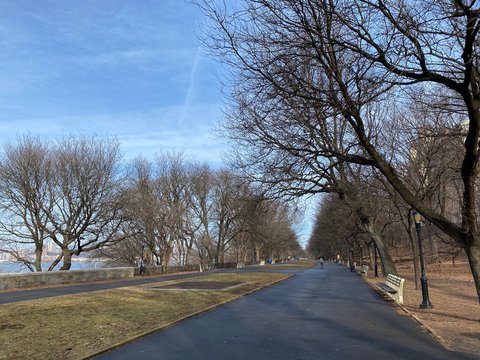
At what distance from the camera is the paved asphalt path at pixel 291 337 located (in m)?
7.78

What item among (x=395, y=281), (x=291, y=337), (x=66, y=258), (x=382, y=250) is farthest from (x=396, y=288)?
(x=66, y=258)

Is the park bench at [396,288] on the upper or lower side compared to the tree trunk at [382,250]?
lower

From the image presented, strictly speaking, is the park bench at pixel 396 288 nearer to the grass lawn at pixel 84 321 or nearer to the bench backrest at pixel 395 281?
the bench backrest at pixel 395 281

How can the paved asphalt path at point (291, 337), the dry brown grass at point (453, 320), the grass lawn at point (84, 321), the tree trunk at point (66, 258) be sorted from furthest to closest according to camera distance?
1. the tree trunk at point (66, 258)
2. the dry brown grass at point (453, 320)
3. the grass lawn at point (84, 321)
4. the paved asphalt path at point (291, 337)

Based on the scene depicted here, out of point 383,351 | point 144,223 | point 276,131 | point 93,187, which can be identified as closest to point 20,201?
point 93,187

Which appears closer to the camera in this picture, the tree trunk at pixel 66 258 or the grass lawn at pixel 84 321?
the grass lawn at pixel 84 321

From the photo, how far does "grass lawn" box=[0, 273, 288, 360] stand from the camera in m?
8.11

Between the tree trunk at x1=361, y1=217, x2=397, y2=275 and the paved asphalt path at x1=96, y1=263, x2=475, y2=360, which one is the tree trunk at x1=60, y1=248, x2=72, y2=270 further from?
the paved asphalt path at x1=96, y1=263, x2=475, y2=360

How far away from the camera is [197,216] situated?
201ft

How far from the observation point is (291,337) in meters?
9.31

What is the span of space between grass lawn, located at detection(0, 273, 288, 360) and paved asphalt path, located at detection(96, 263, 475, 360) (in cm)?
62

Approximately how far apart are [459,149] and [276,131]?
9.87 meters

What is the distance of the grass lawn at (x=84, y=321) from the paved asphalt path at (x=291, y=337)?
0.62 m

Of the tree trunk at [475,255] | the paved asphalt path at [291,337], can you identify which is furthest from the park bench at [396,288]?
the tree trunk at [475,255]
